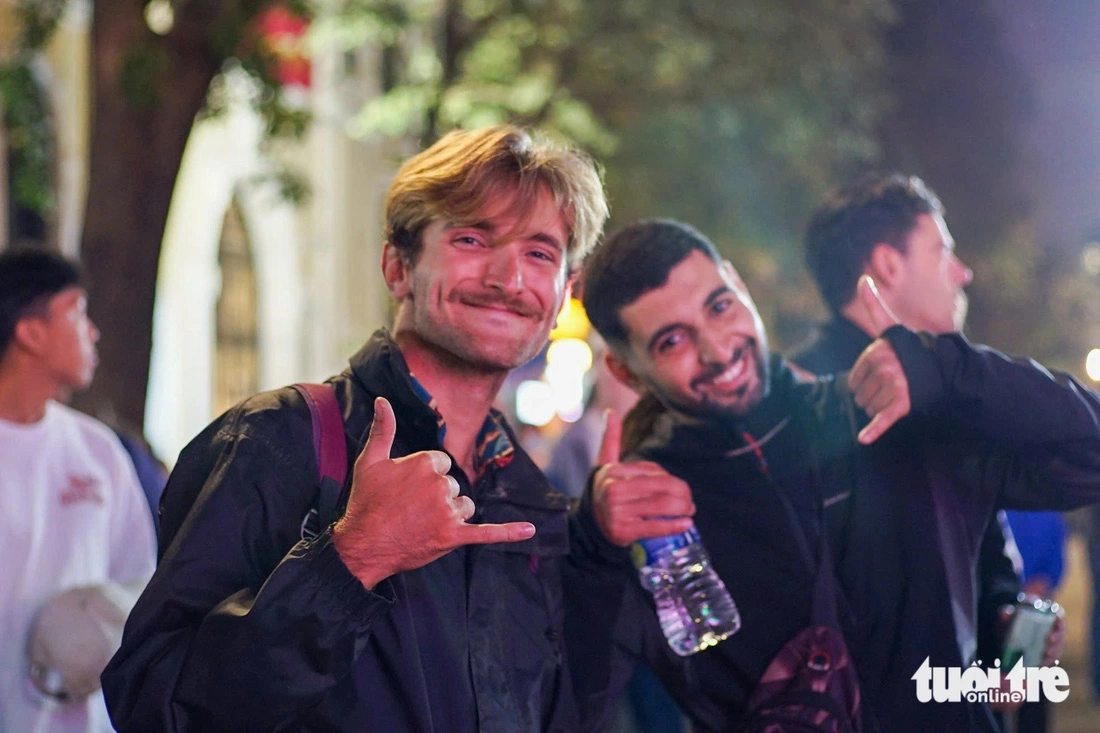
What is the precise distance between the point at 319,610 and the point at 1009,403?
1.64m

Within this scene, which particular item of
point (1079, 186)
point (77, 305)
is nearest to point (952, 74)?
point (1079, 186)

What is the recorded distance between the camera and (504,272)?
9.23 ft

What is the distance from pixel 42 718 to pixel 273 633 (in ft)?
6.67

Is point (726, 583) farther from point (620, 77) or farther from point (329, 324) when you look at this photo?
point (329, 324)

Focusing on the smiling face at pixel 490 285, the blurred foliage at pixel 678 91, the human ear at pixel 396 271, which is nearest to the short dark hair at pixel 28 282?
the human ear at pixel 396 271

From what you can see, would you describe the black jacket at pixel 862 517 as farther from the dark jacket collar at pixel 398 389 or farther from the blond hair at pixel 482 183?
the blond hair at pixel 482 183

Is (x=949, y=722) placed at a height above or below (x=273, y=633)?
below

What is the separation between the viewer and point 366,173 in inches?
866

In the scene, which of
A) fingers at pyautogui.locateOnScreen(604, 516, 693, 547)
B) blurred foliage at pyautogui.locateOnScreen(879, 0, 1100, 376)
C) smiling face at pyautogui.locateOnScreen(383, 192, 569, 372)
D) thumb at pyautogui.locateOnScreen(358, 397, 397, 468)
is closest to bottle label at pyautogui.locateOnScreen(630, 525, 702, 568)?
fingers at pyautogui.locateOnScreen(604, 516, 693, 547)

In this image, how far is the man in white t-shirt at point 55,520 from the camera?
377cm

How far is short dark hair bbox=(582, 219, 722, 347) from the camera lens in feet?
11.1

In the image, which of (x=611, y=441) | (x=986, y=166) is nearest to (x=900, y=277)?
(x=611, y=441)

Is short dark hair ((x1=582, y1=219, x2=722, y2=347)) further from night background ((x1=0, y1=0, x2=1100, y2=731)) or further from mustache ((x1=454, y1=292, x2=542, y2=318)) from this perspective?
night background ((x1=0, y1=0, x2=1100, y2=731))

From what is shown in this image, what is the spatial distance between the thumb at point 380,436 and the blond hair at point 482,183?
0.65 metres
